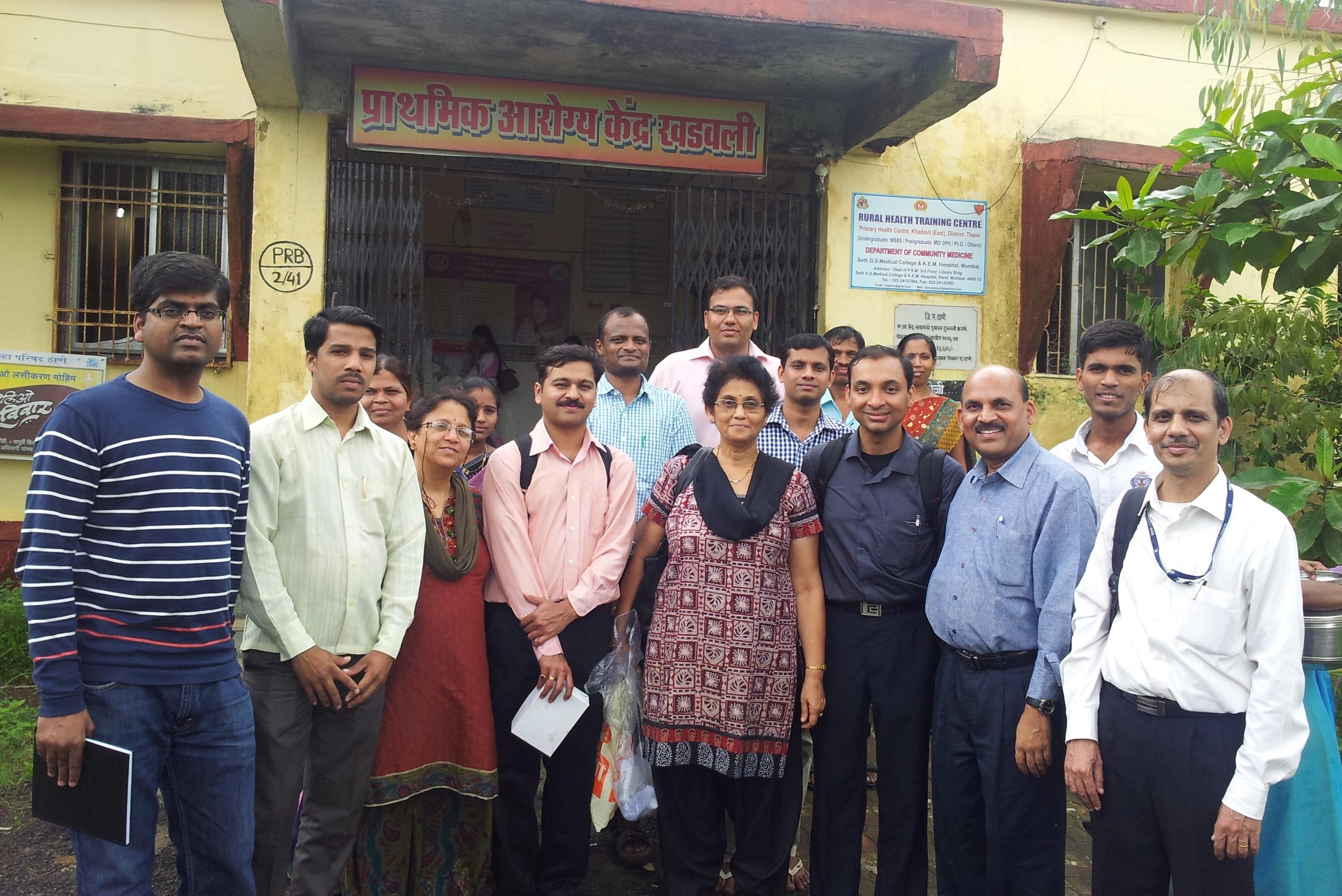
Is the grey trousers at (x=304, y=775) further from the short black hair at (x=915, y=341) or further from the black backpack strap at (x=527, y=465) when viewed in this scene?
the short black hair at (x=915, y=341)

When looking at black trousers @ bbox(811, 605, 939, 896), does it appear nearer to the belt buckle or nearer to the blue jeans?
the belt buckle

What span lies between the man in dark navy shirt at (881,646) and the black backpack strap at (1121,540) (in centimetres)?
55

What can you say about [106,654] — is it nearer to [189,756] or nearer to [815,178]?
[189,756]

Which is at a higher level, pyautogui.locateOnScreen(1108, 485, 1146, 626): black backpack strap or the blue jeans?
pyautogui.locateOnScreen(1108, 485, 1146, 626): black backpack strap

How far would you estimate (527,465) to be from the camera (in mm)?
3104

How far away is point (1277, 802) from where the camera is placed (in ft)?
8.05

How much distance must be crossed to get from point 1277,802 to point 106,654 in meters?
2.81

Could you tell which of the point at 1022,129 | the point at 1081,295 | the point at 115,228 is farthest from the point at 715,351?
the point at 115,228

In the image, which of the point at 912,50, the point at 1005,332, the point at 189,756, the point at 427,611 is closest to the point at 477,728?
the point at 427,611

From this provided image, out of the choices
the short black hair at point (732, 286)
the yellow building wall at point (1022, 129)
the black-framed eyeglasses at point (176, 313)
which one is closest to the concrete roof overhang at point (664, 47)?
the yellow building wall at point (1022, 129)

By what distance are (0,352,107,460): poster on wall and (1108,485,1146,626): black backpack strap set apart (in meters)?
5.56

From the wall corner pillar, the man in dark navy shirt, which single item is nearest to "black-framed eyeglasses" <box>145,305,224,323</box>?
the man in dark navy shirt

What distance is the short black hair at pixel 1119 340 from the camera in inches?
126

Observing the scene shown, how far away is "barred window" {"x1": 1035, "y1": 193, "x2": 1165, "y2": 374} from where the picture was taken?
6.66m
